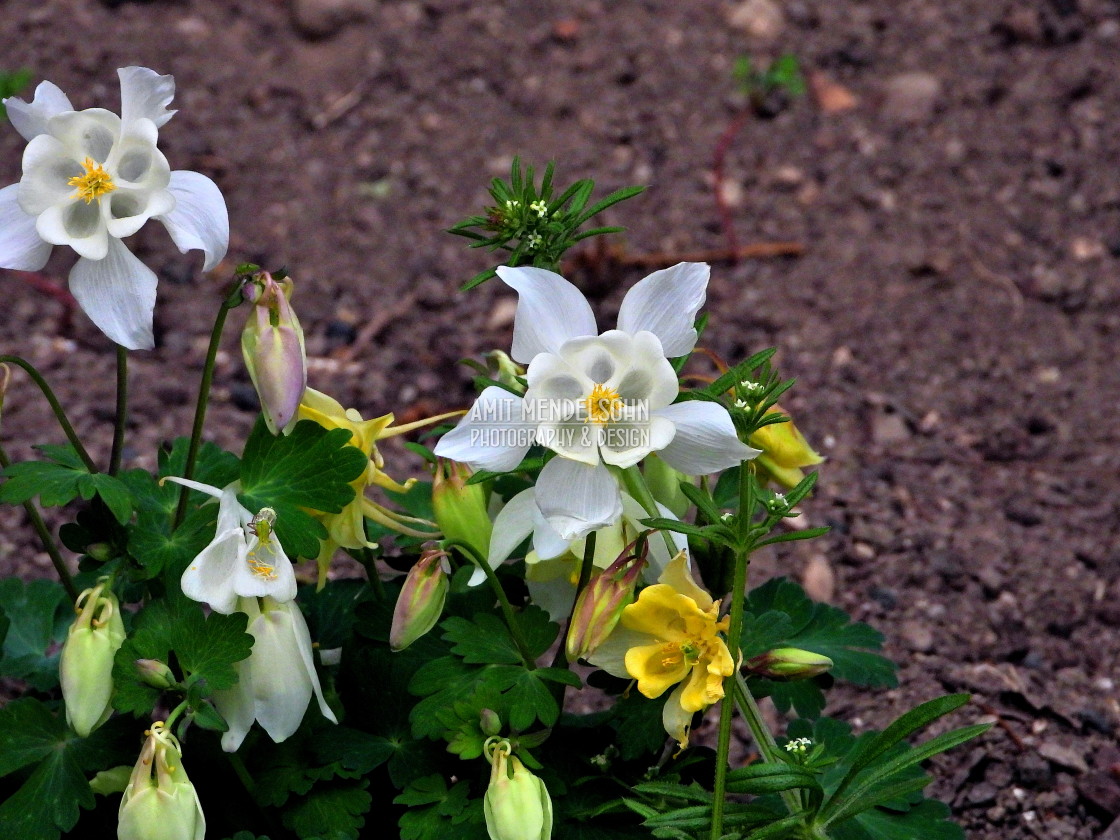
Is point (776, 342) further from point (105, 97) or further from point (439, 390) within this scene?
point (105, 97)

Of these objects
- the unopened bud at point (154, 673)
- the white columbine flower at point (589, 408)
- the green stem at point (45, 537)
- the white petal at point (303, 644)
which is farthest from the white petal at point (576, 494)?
the green stem at point (45, 537)

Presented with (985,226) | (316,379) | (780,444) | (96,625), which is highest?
(780,444)

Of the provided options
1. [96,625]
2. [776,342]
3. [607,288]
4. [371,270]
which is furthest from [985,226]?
[96,625]

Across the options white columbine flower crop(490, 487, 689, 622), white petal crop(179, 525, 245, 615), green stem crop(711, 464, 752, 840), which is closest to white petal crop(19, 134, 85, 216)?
white petal crop(179, 525, 245, 615)

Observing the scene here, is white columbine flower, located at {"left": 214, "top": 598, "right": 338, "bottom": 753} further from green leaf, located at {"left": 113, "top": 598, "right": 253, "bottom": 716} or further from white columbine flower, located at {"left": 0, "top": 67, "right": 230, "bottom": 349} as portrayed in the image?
white columbine flower, located at {"left": 0, "top": 67, "right": 230, "bottom": 349}

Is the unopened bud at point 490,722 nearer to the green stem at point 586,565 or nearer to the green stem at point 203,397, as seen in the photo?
the green stem at point 586,565
